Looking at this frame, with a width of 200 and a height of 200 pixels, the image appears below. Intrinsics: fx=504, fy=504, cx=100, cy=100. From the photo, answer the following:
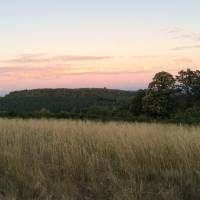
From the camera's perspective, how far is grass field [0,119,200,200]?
6781 mm

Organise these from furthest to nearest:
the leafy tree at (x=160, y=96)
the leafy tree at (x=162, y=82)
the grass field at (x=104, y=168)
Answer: the leafy tree at (x=162, y=82), the leafy tree at (x=160, y=96), the grass field at (x=104, y=168)

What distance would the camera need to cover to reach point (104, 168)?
782 centimetres

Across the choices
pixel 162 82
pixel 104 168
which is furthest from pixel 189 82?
pixel 104 168

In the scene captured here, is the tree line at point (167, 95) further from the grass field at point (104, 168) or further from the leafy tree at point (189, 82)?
the grass field at point (104, 168)

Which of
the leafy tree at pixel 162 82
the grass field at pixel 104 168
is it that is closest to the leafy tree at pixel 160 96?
the leafy tree at pixel 162 82

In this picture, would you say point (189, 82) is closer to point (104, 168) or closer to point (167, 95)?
point (167, 95)

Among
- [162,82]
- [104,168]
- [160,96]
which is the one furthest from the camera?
[162,82]

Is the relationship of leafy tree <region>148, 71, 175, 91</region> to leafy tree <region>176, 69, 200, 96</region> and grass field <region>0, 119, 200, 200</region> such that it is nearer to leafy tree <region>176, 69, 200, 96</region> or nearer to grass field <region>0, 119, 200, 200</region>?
leafy tree <region>176, 69, 200, 96</region>

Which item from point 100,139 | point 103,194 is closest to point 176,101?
point 100,139

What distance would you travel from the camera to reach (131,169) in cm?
777

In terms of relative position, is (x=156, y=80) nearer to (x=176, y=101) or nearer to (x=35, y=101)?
(x=176, y=101)

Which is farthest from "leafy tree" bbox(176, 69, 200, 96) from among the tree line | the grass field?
the grass field

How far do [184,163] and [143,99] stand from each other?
24.4 m

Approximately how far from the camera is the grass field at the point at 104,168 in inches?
267
